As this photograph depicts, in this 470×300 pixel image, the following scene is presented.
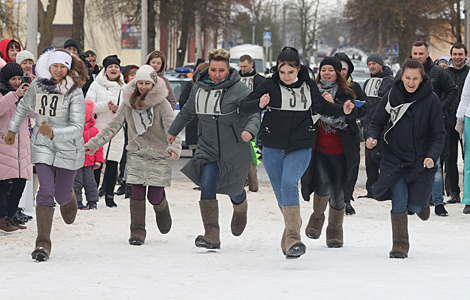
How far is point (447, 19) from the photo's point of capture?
4338 centimetres

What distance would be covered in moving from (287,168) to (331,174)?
2.49 ft

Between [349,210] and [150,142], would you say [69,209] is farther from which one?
[349,210]

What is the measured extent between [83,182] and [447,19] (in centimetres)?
3709

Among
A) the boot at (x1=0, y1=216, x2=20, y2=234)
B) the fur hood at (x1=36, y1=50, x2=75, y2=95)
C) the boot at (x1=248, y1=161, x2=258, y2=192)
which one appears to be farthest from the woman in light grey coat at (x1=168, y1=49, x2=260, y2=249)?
the boot at (x1=248, y1=161, x2=258, y2=192)

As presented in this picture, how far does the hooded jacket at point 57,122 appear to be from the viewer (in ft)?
21.8

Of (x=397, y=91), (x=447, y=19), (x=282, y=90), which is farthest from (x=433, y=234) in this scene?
(x=447, y=19)

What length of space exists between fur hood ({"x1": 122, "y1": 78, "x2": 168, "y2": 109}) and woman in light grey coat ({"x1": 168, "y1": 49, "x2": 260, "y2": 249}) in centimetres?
36

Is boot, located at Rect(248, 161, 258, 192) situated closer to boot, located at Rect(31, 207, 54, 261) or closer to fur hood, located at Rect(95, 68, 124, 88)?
fur hood, located at Rect(95, 68, 124, 88)

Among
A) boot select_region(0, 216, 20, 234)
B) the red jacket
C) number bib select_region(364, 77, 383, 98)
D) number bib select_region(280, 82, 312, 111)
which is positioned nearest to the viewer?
number bib select_region(280, 82, 312, 111)

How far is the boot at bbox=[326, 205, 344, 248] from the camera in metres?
7.19

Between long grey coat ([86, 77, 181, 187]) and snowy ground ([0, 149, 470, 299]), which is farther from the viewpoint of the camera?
long grey coat ([86, 77, 181, 187])

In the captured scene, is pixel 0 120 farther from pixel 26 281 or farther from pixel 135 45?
pixel 135 45

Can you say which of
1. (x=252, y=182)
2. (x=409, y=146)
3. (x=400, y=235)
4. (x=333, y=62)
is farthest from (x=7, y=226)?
(x=252, y=182)

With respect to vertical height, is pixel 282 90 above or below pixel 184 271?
above
